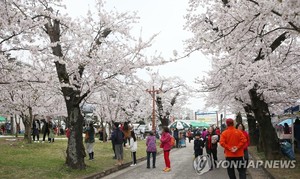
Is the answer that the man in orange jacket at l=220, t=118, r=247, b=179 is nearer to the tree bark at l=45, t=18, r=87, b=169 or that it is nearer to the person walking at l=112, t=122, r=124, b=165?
the tree bark at l=45, t=18, r=87, b=169

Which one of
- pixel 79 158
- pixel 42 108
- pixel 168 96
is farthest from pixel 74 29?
pixel 168 96

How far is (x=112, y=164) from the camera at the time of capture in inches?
607

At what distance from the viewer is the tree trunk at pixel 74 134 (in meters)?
12.8

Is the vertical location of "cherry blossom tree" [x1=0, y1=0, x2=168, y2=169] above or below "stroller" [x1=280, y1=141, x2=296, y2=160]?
above

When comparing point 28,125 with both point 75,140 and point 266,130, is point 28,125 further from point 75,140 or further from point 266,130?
point 266,130

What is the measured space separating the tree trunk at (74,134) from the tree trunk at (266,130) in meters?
8.00

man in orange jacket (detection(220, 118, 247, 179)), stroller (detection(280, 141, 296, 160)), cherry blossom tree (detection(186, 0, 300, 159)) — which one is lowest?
stroller (detection(280, 141, 296, 160))

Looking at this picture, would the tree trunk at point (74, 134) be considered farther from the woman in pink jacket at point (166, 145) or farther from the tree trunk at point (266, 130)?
the tree trunk at point (266, 130)

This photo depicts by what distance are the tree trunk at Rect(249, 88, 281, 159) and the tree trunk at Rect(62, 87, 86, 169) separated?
7995mm

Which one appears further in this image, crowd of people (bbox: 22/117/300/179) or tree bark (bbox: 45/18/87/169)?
tree bark (bbox: 45/18/87/169)

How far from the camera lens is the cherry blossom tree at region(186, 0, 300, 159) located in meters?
8.05

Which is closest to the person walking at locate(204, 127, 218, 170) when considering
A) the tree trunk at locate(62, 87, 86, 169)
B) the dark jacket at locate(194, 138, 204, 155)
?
the dark jacket at locate(194, 138, 204, 155)

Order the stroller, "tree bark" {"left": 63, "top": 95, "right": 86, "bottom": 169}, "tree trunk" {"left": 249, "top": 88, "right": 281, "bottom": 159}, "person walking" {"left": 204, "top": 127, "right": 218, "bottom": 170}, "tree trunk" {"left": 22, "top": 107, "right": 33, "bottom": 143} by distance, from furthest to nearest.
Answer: "tree trunk" {"left": 22, "top": 107, "right": 33, "bottom": 143}
"tree trunk" {"left": 249, "top": 88, "right": 281, "bottom": 159}
"person walking" {"left": 204, "top": 127, "right": 218, "bottom": 170}
the stroller
"tree bark" {"left": 63, "top": 95, "right": 86, "bottom": 169}

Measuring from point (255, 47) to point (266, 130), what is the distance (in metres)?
4.73
